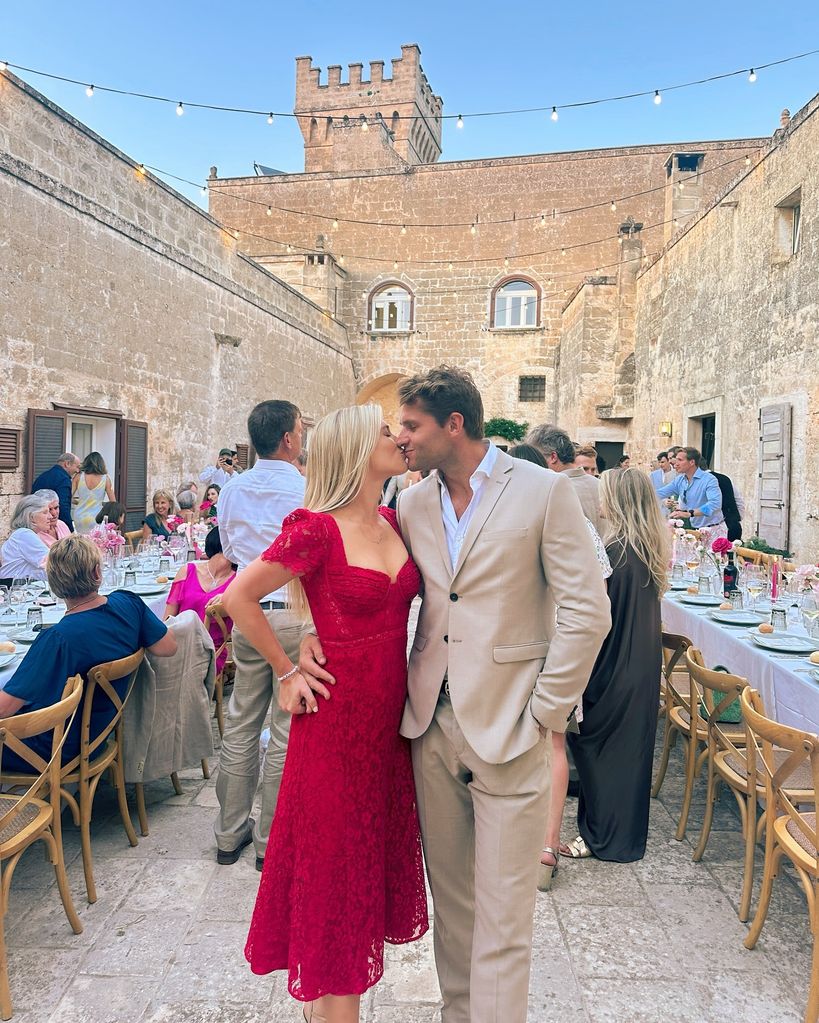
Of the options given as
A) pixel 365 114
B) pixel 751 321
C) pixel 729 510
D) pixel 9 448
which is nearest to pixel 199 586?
pixel 9 448


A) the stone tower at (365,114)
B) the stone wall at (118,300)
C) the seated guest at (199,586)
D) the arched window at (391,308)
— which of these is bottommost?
the seated guest at (199,586)

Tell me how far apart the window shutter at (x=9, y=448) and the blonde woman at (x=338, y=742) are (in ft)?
20.4

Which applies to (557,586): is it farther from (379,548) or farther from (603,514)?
(603,514)

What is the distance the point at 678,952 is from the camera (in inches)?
94.4

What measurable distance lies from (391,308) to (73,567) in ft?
63.4

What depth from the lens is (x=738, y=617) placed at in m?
4.02

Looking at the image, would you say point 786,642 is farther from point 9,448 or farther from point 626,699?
point 9,448

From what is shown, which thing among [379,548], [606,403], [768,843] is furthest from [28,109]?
[606,403]

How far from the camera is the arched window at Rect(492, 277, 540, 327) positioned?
67.1ft

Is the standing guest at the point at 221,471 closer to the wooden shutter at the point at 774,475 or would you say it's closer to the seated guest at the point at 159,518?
the seated guest at the point at 159,518

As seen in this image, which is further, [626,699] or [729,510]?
[729,510]

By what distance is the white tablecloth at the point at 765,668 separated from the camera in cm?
289

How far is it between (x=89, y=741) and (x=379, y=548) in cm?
178

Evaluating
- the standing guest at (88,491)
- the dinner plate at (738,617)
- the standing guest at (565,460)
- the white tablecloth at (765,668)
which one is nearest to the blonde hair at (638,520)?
the white tablecloth at (765,668)
